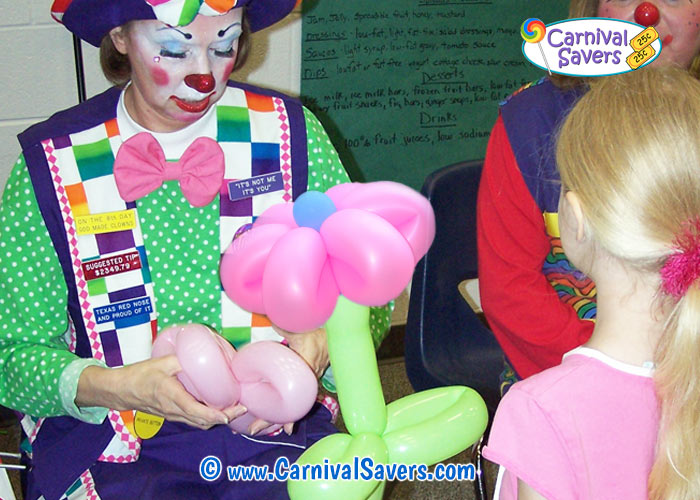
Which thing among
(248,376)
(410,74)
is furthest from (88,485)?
(410,74)

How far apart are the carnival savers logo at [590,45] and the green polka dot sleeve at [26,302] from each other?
0.77 metres

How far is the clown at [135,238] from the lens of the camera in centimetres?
125

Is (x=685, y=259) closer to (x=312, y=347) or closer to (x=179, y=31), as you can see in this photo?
(x=312, y=347)

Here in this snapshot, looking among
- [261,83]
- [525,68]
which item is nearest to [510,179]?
[261,83]

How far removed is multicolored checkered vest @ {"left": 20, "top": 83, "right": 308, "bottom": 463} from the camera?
1.29 meters

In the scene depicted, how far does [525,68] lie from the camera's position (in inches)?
104

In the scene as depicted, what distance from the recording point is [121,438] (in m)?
1.29

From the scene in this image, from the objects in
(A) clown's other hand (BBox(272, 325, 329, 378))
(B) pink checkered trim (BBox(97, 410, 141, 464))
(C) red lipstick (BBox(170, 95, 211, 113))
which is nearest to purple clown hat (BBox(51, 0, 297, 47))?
(C) red lipstick (BBox(170, 95, 211, 113))

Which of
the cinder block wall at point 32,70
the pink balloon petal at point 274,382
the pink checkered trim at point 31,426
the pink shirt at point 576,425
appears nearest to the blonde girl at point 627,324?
the pink shirt at point 576,425

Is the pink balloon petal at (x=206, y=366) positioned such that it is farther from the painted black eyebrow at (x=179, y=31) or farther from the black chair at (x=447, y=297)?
the black chair at (x=447, y=297)

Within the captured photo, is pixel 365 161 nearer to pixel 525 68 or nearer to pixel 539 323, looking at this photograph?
pixel 525 68

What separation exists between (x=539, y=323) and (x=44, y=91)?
133cm

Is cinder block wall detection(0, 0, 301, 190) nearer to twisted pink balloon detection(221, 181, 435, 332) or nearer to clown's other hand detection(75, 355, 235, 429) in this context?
clown's other hand detection(75, 355, 235, 429)

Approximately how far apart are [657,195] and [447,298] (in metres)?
0.80
